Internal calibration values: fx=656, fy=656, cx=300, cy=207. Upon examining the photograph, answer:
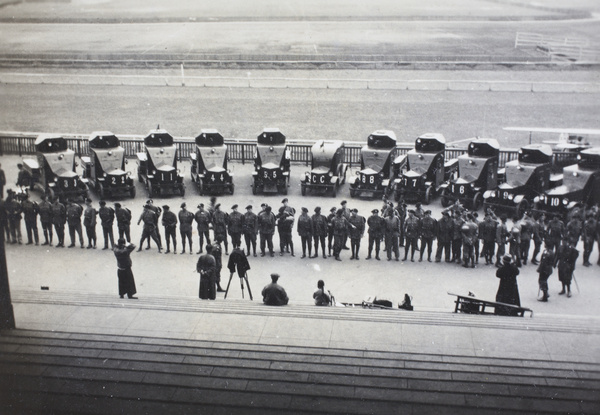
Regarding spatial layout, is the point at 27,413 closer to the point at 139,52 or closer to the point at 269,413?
the point at 269,413

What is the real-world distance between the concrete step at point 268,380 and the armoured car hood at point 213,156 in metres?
14.1

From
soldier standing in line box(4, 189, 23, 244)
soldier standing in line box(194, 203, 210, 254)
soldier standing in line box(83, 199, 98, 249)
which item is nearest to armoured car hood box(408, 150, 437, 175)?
soldier standing in line box(194, 203, 210, 254)

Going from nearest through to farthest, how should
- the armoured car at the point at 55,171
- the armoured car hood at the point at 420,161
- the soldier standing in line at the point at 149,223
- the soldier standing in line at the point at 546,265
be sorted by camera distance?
1. the soldier standing in line at the point at 546,265
2. the soldier standing in line at the point at 149,223
3. the armoured car at the point at 55,171
4. the armoured car hood at the point at 420,161

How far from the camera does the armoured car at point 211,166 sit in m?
21.6

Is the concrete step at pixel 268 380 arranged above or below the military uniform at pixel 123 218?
above

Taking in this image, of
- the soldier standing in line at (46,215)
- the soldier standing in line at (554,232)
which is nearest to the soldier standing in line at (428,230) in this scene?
the soldier standing in line at (554,232)

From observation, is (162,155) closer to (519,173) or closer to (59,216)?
(59,216)

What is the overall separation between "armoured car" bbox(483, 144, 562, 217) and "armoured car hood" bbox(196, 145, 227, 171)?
877 centimetres

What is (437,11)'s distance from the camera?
1163 inches

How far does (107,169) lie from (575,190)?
14606mm

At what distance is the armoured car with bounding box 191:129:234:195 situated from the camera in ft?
71.0

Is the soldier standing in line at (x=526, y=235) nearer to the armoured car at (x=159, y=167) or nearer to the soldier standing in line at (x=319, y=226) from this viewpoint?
the soldier standing in line at (x=319, y=226)

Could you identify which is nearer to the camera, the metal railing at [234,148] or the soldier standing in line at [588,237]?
the soldier standing in line at [588,237]

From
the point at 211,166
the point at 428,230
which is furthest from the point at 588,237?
the point at 211,166
